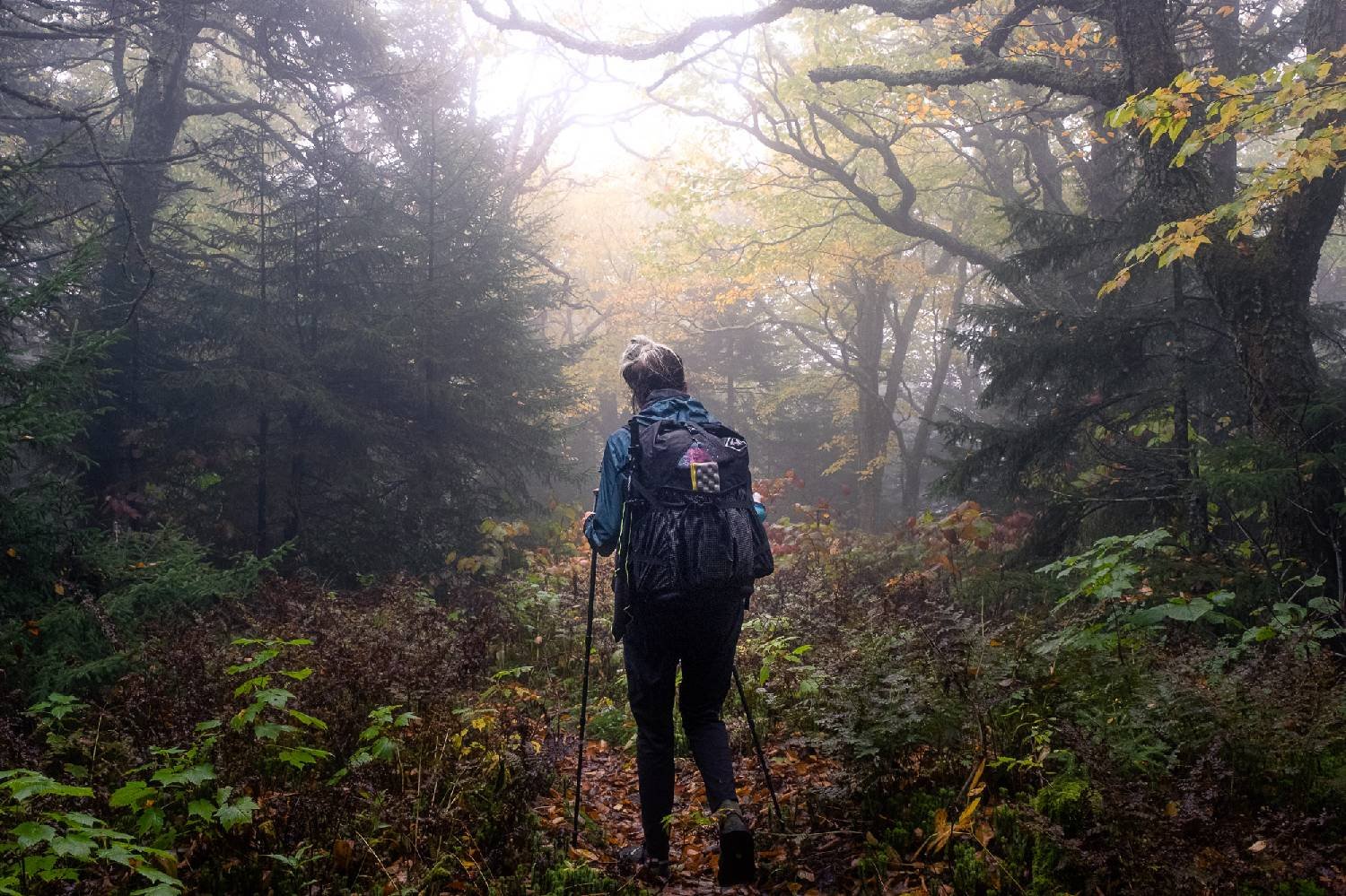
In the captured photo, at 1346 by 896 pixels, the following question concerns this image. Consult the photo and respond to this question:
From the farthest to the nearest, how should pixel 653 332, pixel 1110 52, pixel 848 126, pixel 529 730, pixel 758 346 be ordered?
pixel 758 346 < pixel 653 332 < pixel 848 126 < pixel 1110 52 < pixel 529 730

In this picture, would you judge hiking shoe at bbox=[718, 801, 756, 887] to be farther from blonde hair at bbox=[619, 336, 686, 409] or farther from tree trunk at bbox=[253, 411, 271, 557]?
tree trunk at bbox=[253, 411, 271, 557]

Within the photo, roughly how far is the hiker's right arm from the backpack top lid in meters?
0.07

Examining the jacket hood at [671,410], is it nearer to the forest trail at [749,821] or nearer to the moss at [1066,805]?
the forest trail at [749,821]

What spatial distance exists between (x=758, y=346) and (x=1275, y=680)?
25.7 meters

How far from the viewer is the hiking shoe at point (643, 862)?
3816mm

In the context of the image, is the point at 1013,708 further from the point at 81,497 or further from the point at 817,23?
the point at 817,23

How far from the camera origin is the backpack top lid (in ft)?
12.3

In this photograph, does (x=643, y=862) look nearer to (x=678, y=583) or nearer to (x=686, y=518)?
(x=678, y=583)

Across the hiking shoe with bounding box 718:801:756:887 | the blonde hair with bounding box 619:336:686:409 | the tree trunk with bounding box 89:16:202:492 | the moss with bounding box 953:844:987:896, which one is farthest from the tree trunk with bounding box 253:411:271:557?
the moss with bounding box 953:844:987:896

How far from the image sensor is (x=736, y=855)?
3551 millimetres

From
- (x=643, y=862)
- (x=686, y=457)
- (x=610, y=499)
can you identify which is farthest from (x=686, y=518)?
(x=643, y=862)

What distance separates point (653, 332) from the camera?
2709cm

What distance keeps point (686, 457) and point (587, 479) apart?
12.4 metres

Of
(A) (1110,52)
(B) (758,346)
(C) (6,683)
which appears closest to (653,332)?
(B) (758,346)
